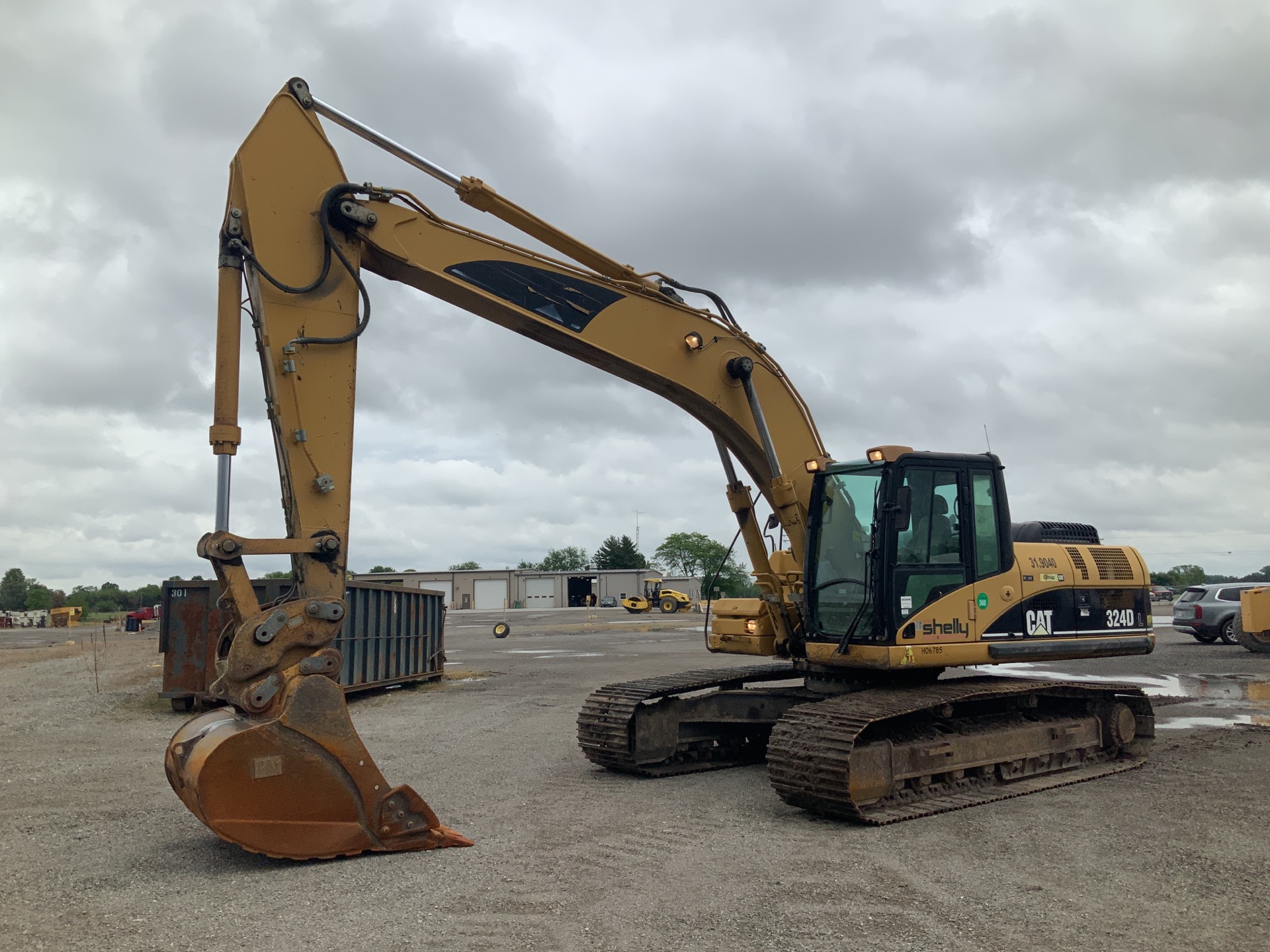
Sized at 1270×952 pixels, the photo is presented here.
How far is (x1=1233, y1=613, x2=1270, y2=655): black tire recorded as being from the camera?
21234 mm

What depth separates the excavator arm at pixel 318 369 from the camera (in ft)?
19.7

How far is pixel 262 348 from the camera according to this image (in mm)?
6770

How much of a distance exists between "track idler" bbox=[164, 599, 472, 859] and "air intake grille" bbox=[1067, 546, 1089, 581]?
711 centimetres

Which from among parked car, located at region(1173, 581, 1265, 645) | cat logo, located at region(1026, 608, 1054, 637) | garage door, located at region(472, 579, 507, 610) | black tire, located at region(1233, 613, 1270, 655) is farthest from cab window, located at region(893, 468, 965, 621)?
garage door, located at region(472, 579, 507, 610)

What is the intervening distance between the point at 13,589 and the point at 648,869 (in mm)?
176474

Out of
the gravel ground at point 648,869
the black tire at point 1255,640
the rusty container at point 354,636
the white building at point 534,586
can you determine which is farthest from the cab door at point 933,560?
the white building at point 534,586

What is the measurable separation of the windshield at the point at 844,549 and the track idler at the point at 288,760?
13.7 feet

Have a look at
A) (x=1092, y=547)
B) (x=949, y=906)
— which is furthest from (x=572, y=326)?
(x=1092, y=547)

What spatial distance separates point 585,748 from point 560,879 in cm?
361

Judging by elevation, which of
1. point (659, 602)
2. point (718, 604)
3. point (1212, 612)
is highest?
point (718, 604)

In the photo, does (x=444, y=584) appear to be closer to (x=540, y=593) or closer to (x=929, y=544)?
(x=540, y=593)

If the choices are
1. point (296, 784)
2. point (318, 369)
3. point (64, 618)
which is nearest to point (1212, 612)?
point (318, 369)

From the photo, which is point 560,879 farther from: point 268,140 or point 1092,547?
point 1092,547

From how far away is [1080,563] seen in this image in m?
9.95
